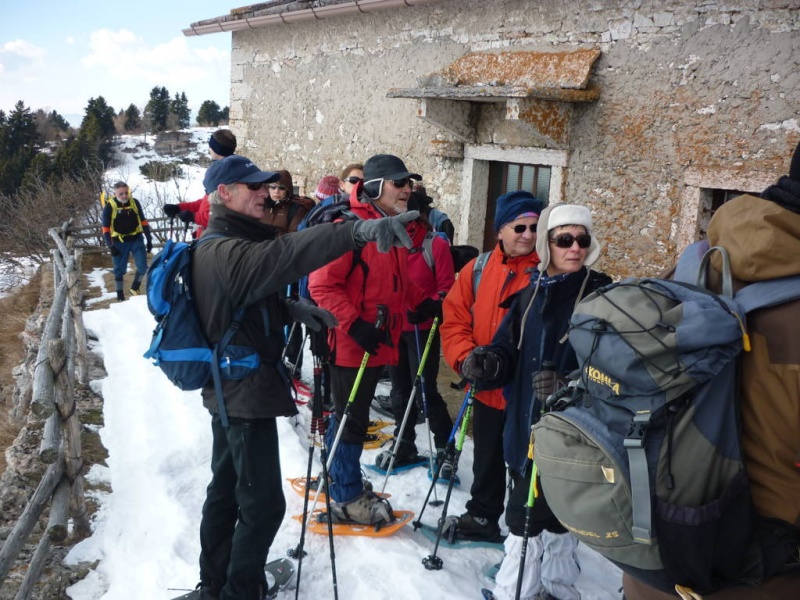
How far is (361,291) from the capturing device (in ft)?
11.3

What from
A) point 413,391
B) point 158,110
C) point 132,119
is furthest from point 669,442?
point 132,119

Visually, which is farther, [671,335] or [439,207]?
[439,207]

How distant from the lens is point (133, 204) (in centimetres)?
955

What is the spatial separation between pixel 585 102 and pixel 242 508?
4.79 metres

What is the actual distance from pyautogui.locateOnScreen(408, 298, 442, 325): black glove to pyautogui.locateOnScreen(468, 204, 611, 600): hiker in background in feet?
3.91

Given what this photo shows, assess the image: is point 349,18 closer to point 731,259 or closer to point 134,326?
point 134,326

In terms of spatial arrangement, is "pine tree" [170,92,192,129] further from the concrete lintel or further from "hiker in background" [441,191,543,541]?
"hiker in background" [441,191,543,541]

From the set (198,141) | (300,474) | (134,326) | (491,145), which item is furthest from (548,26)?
(198,141)

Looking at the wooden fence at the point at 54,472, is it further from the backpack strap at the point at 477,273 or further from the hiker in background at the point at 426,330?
the backpack strap at the point at 477,273

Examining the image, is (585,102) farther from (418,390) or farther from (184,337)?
(184,337)

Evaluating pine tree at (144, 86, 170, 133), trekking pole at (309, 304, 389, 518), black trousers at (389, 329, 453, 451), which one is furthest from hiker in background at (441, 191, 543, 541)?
pine tree at (144, 86, 170, 133)

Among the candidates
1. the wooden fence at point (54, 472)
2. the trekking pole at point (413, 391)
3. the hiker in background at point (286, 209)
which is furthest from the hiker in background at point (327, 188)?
the wooden fence at point (54, 472)

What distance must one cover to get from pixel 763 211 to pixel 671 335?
0.37 m

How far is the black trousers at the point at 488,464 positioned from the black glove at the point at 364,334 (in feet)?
2.03
